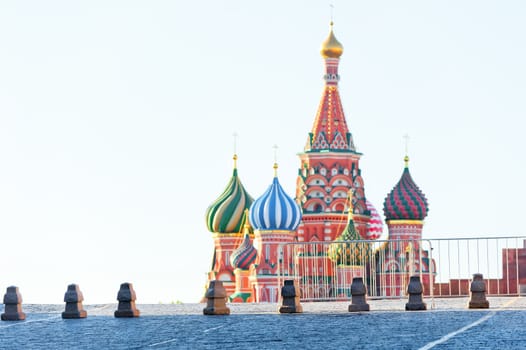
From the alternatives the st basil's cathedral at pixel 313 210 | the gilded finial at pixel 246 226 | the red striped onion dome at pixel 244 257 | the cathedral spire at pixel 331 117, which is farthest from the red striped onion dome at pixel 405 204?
the red striped onion dome at pixel 244 257

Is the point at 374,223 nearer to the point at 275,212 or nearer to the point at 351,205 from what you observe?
the point at 351,205

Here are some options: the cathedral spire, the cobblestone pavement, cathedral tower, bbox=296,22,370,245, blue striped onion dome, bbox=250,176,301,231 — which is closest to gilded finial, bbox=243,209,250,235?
cathedral tower, bbox=296,22,370,245

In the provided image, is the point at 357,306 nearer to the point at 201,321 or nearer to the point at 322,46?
the point at 201,321

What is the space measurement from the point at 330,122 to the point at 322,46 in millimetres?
5021

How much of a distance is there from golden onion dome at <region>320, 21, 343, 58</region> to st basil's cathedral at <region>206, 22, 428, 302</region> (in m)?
0.03

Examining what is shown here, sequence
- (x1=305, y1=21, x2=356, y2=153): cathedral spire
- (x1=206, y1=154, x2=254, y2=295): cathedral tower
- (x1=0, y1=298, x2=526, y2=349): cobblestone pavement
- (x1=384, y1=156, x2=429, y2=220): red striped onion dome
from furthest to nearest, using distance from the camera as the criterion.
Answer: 1. (x1=206, y1=154, x2=254, y2=295): cathedral tower
2. (x1=305, y1=21, x2=356, y2=153): cathedral spire
3. (x1=384, y1=156, x2=429, y2=220): red striped onion dome
4. (x1=0, y1=298, x2=526, y2=349): cobblestone pavement

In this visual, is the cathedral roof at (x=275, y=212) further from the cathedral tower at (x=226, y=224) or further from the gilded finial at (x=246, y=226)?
the cathedral tower at (x=226, y=224)

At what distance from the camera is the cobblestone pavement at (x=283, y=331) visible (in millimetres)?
21844

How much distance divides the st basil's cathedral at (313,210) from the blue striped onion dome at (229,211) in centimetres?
6

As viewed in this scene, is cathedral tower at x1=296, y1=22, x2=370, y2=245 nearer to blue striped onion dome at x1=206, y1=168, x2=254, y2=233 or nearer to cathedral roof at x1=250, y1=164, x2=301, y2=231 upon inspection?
cathedral roof at x1=250, y1=164, x2=301, y2=231

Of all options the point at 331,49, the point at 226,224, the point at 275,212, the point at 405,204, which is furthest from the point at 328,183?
the point at 331,49

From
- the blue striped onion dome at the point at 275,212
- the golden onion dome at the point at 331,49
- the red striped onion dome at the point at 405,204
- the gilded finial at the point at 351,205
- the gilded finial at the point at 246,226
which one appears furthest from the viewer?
the golden onion dome at the point at 331,49

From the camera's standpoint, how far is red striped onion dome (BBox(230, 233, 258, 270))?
107500 millimetres

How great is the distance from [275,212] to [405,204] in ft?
34.0
